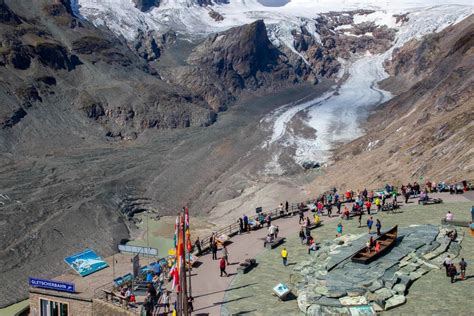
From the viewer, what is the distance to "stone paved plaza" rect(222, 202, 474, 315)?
23875mm

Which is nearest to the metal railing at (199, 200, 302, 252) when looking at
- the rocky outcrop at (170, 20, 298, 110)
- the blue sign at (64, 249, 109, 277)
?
the blue sign at (64, 249, 109, 277)

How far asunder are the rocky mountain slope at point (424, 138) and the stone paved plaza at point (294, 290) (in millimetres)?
18154

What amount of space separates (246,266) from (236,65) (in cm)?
13713

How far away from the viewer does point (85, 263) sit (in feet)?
109

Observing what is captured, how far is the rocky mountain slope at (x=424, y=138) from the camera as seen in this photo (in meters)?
57.2

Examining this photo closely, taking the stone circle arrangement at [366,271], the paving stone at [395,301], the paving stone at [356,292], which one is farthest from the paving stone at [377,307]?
the paving stone at [356,292]

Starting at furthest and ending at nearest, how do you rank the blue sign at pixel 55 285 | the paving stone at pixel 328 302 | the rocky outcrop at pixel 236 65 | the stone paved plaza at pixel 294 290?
1. the rocky outcrop at pixel 236 65
2. the blue sign at pixel 55 285
3. the paving stone at pixel 328 302
4. the stone paved plaza at pixel 294 290

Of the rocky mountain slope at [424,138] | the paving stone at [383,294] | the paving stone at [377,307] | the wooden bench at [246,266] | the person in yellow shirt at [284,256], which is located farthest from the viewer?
the rocky mountain slope at [424,138]

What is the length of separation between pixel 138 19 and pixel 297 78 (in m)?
50.4

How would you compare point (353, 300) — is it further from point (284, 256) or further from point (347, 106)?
point (347, 106)

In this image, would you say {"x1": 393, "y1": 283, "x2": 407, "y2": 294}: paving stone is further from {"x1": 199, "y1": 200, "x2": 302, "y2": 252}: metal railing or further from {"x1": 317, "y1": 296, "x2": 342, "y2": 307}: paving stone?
{"x1": 199, "y1": 200, "x2": 302, "y2": 252}: metal railing

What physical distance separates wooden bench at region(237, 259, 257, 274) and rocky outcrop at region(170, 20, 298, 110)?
116 meters

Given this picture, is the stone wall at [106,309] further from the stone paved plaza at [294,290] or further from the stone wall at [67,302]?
the stone paved plaza at [294,290]

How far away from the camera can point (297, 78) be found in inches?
6973
